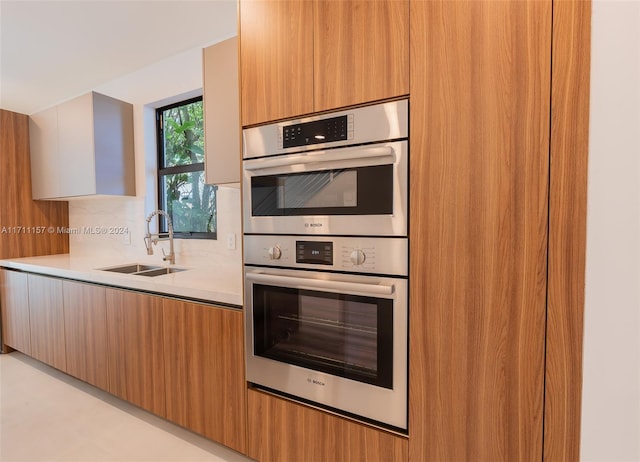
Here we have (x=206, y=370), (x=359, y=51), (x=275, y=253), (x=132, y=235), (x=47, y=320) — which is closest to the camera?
(x=359, y=51)

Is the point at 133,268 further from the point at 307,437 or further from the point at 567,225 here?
the point at 567,225

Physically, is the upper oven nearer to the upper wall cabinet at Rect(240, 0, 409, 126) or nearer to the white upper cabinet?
the upper wall cabinet at Rect(240, 0, 409, 126)

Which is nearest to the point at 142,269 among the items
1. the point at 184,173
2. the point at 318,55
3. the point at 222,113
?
the point at 184,173

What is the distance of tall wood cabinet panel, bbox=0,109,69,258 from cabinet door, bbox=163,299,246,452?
2457 millimetres

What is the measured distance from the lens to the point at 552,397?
3.06 ft

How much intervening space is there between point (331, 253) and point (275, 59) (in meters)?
0.84

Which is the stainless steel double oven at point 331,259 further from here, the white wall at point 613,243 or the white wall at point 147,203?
the white wall at point 147,203

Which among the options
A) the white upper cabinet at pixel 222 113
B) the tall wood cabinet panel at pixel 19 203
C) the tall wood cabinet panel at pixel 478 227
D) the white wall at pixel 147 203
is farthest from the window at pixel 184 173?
the tall wood cabinet panel at pixel 478 227

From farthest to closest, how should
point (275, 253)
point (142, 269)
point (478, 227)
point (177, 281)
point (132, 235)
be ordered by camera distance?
point (132, 235) < point (142, 269) < point (177, 281) < point (275, 253) < point (478, 227)

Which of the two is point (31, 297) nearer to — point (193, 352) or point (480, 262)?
point (193, 352)

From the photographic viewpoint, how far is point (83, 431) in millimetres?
1919

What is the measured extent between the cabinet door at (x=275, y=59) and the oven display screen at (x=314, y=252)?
0.53 meters

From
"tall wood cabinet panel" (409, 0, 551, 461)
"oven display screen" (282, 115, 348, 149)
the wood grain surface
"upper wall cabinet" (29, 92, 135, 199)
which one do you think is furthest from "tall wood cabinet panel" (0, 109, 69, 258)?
the wood grain surface

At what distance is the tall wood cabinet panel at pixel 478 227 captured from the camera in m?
0.94
